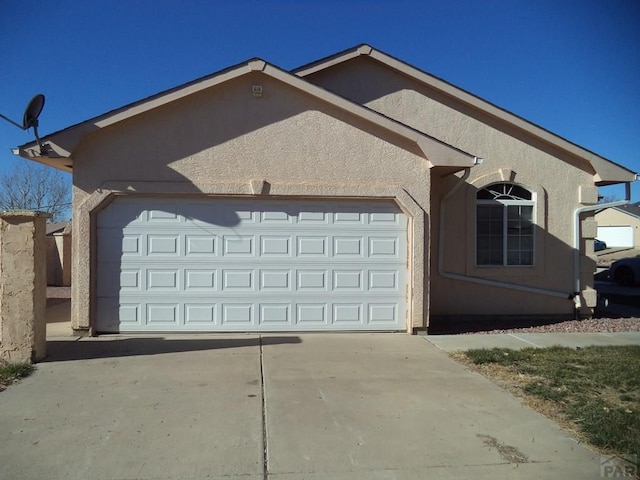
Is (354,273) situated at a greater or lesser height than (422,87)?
lesser

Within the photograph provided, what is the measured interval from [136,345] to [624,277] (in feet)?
62.0

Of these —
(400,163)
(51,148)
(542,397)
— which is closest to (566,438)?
(542,397)

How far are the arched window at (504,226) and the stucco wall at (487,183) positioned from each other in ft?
0.59

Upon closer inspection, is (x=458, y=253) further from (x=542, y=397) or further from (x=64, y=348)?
(x=64, y=348)

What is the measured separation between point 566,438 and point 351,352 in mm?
3481

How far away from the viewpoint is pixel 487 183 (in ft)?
34.9

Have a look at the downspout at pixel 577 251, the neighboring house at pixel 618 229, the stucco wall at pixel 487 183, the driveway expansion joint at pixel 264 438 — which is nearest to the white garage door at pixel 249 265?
the stucco wall at pixel 487 183

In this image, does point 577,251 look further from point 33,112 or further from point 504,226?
point 33,112

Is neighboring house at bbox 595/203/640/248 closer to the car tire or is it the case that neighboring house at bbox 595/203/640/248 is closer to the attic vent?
the car tire

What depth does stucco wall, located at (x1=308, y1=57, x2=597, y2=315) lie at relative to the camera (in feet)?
34.7

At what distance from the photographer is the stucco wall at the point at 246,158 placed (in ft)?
27.7

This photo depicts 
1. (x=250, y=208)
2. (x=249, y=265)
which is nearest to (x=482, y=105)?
(x=250, y=208)

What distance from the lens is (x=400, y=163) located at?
8.92 metres

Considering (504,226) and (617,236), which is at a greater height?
(617,236)
